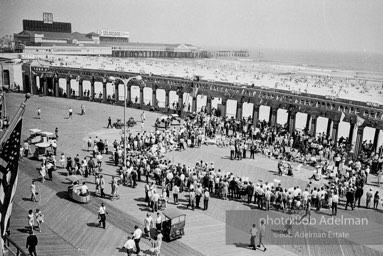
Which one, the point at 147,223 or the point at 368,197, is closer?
the point at 147,223

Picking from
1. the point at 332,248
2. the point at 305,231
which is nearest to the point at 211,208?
the point at 305,231

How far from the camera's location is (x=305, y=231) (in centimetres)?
1702

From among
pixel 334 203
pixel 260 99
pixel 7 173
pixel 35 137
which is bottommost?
pixel 334 203

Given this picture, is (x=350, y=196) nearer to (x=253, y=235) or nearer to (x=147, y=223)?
(x=253, y=235)

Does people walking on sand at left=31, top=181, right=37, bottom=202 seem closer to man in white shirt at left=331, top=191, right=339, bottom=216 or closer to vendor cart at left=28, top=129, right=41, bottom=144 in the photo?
vendor cart at left=28, top=129, right=41, bottom=144

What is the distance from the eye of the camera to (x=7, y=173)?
6.23 m

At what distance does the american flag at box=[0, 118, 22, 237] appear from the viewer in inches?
238

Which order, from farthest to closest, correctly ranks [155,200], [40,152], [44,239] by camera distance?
[40,152] → [155,200] → [44,239]

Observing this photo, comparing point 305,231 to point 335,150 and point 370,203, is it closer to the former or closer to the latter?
point 370,203

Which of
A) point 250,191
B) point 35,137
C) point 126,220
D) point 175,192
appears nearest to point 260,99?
point 250,191

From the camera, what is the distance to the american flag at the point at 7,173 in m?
6.04

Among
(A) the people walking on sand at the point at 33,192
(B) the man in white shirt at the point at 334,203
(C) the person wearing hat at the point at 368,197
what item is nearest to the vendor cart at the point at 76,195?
(A) the people walking on sand at the point at 33,192

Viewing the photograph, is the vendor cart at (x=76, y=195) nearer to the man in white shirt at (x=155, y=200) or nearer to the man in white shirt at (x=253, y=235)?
the man in white shirt at (x=155, y=200)

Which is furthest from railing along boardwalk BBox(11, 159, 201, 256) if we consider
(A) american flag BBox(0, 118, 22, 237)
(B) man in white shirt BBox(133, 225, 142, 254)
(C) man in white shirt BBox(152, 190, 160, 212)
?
(A) american flag BBox(0, 118, 22, 237)
